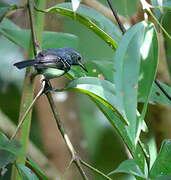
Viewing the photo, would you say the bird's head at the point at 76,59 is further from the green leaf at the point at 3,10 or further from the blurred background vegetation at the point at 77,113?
the blurred background vegetation at the point at 77,113

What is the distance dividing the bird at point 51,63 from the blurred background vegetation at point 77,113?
0.82 meters

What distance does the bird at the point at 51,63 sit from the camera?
0.94m

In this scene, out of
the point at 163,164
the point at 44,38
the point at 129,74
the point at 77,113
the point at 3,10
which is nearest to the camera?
the point at 129,74

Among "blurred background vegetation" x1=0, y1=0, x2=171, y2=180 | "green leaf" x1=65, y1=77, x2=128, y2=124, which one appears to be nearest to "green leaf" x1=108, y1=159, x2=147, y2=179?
"green leaf" x1=65, y1=77, x2=128, y2=124

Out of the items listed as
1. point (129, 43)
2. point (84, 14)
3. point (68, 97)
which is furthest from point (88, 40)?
point (129, 43)

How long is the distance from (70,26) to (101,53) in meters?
0.26

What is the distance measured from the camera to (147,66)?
74 cm

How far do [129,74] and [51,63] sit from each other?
1.01ft

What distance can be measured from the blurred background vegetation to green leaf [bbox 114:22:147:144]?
42.9 inches

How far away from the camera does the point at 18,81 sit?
8.66 ft

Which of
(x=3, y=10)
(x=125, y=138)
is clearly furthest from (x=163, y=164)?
Result: (x=3, y=10)

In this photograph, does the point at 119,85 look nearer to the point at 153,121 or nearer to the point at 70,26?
the point at 153,121

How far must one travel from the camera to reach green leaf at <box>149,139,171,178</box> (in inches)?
36.8

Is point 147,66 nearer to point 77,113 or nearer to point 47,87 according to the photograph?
point 47,87
